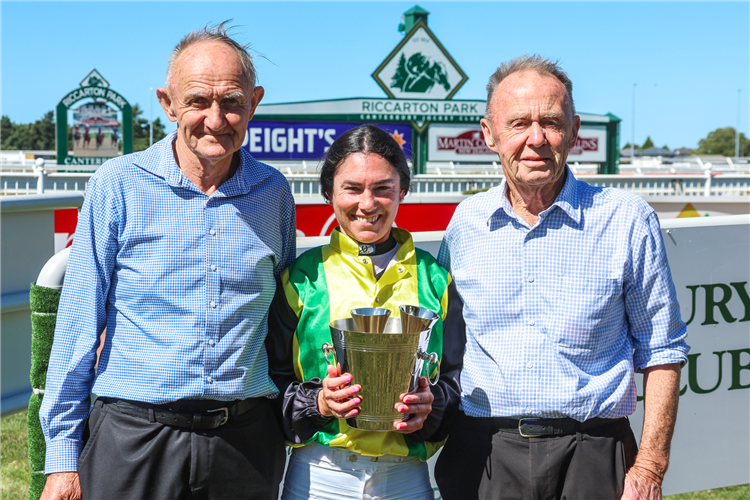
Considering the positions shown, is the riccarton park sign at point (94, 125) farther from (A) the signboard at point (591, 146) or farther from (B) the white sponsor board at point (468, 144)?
(A) the signboard at point (591, 146)

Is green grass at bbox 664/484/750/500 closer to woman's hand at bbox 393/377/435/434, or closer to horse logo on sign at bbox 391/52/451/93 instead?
woman's hand at bbox 393/377/435/434

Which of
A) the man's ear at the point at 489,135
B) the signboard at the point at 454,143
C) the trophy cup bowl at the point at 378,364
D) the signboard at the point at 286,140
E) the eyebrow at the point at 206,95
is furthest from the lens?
the signboard at the point at 454,143

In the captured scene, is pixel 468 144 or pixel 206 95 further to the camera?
pixel 468 144

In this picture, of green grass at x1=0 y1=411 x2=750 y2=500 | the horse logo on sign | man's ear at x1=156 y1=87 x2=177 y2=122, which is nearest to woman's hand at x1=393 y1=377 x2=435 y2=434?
man's ear at x1=156 y1=87 x2=177 y2=122

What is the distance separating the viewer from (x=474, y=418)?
8.10 ft

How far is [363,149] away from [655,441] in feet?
4.54

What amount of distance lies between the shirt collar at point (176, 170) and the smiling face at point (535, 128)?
88 cm

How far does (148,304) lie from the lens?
2.29 metres

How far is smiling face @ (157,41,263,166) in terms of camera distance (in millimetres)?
2268

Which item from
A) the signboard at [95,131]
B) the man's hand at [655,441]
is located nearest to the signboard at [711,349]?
the man's hand at [655,441]

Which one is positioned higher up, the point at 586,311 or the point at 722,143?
the point at 722,143

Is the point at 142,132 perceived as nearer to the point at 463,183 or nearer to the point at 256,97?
the point at 463,183

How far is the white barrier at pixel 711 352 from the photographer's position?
4.06 m

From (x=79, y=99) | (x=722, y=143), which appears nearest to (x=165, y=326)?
(x=79, y=99)
